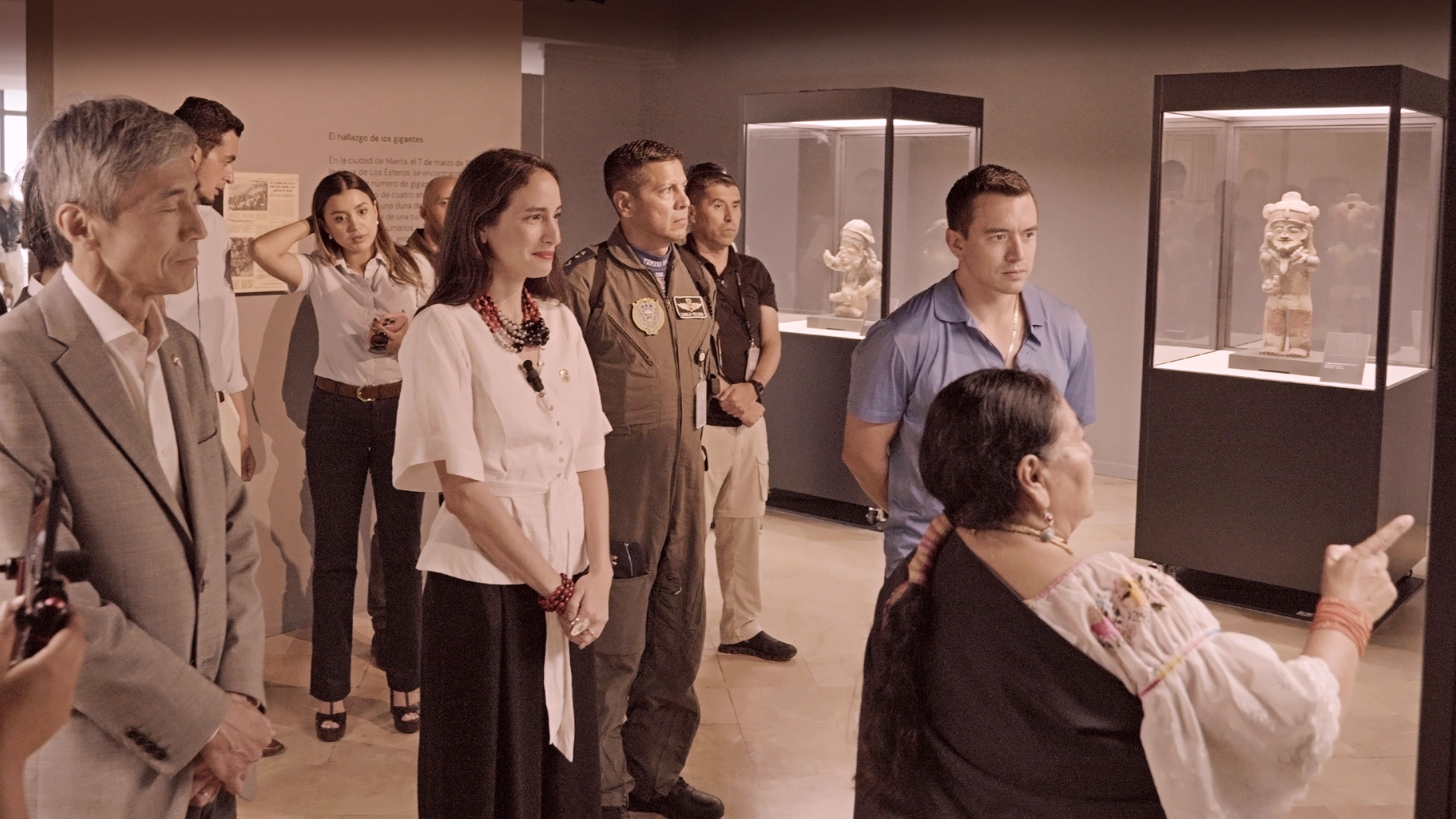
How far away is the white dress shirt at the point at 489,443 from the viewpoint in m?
2.40

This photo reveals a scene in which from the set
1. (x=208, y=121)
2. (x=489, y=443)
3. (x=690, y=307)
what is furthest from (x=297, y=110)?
(x=489, y=443)

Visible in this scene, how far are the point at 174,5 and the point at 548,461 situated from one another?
4.59ft

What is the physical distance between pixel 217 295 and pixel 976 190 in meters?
2.35

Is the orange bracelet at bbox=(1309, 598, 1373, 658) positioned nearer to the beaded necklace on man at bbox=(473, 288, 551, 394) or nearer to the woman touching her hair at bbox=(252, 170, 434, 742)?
the beaded necklace on man at bbox=(473, 288, 551, 394)

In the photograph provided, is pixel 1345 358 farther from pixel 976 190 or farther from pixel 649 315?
pixel 649 315

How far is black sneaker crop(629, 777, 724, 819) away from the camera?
3385 mm

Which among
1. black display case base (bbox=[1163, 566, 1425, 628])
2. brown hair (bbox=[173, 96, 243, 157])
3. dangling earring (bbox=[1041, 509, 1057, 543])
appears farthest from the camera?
black display case base (bbox=[1163, 566, 1425, 628])

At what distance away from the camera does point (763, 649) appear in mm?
Answer: 4723

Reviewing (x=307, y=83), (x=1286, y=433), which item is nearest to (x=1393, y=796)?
(x=1286, y=433)

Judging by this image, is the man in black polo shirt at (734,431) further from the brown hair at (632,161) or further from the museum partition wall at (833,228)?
the museum partition wall at (833,228)

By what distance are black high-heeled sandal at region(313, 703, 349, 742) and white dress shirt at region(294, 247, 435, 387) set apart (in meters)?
0.98

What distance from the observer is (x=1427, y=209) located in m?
5.14

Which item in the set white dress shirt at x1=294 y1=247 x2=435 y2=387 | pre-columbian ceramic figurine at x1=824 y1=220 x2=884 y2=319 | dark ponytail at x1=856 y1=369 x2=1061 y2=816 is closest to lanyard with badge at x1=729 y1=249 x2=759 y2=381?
white dress shirt at x1=294 y1=247 x2=435 y2=387

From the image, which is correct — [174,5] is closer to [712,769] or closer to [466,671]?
[466,671]
